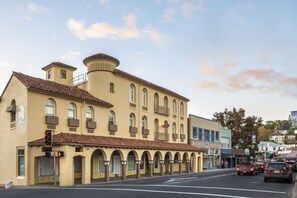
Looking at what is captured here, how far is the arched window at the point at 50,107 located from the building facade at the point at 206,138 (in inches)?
1137

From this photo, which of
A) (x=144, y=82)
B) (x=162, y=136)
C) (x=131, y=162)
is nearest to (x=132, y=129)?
(x=131, y=162)

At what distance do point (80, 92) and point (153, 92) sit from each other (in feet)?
41.7

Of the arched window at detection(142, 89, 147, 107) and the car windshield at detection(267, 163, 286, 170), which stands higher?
the arched window at detection(142, 89, 147, 107)

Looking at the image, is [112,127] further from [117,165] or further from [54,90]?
[54,90]

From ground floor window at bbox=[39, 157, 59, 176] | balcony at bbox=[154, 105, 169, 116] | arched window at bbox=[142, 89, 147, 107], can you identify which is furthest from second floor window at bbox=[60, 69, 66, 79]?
ground floor window at bbox=[39, 157, 59, 176]

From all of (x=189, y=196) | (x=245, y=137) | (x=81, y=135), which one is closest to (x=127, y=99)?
(x=81, y=135)

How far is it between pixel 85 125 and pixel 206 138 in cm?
3237

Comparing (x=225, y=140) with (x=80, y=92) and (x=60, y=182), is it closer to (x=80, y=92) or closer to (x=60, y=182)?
(x=80, y=92)

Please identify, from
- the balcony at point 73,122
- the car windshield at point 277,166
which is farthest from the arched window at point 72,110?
the car windshield at point 277,166

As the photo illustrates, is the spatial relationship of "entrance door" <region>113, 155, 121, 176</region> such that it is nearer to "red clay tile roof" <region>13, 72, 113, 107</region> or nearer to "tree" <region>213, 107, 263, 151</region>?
"red clay tile roof" <region>13, 72, 113, 107</region>

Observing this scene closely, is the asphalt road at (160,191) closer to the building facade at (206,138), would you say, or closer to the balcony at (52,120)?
the balcony at (52,120)

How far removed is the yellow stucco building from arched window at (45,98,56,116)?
0.08m

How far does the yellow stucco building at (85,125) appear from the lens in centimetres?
2883

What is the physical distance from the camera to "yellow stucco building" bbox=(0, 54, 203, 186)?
2883cm
